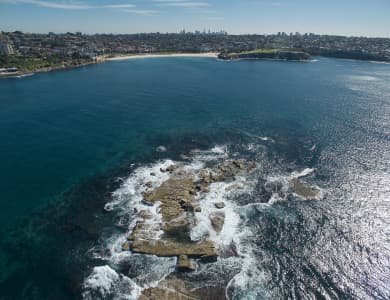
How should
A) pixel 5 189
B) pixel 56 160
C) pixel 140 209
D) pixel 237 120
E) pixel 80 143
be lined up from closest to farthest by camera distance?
pixel 140 209, pixel 5 189, pixel 56 160, pixel 80 143, pixel 237 120

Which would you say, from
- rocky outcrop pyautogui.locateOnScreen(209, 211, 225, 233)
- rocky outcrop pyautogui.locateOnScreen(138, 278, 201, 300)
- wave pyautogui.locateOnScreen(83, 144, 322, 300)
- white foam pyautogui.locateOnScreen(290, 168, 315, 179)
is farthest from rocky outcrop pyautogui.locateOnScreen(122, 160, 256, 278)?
white foam pyautogui.locateOnScreen(290, 168, 315, 179)

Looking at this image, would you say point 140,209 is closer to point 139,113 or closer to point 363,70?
point 139,113

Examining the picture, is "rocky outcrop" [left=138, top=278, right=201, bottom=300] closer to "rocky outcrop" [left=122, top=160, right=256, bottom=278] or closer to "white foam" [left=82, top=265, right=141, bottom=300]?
"rocky outcrop" [left=122, top=160, right=256, bottom=278]

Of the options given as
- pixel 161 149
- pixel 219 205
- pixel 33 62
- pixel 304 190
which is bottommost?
pixel 219 205

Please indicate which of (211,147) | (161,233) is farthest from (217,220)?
(211,147)

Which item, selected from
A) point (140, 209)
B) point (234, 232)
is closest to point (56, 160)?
point (140, 209)

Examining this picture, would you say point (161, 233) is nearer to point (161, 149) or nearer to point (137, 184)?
point (137, 184)

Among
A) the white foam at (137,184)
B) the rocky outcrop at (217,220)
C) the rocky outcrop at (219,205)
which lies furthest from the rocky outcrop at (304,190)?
the white foam at (137,184)

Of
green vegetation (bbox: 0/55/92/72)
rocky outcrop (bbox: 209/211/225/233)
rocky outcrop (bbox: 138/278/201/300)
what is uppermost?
green vegetation (bbox: 0/55/92/72)

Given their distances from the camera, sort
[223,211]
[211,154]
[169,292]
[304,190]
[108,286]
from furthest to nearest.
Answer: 1. [211,154]
2. [304,190]
3. [223,211]
4. [108,286]
5. [169,292]
